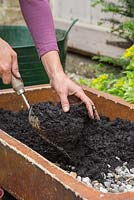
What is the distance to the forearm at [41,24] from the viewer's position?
2.98m

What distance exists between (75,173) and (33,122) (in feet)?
1.32

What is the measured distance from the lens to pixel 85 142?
9.77 ft

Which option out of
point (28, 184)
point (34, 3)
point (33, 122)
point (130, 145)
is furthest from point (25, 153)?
point (34, 3)

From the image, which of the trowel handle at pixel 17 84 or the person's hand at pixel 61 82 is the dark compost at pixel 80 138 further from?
the trowel handle at pixel 17 84

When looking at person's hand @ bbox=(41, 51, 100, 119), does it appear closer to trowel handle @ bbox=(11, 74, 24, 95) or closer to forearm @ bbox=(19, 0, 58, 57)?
forearm @ bbox=(19, 0, 58, 57)

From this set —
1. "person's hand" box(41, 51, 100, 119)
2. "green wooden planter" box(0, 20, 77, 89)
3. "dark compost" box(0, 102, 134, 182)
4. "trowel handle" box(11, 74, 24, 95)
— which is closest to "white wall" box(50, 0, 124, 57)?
"green wooden planter" box(0, 20, 77, 89)

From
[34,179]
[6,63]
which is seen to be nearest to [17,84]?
[6,63]

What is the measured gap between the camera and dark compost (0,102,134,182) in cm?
277

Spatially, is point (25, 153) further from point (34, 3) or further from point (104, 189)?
point (34, 3)

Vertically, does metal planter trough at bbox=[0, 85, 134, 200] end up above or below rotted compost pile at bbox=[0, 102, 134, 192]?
above

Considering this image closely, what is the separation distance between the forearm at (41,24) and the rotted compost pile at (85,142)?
1.03ft

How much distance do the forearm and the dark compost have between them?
0.31 meters

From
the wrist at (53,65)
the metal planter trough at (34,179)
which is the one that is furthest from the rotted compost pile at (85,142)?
the metal planter trough at (34,179)

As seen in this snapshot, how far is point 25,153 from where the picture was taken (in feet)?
7.82
